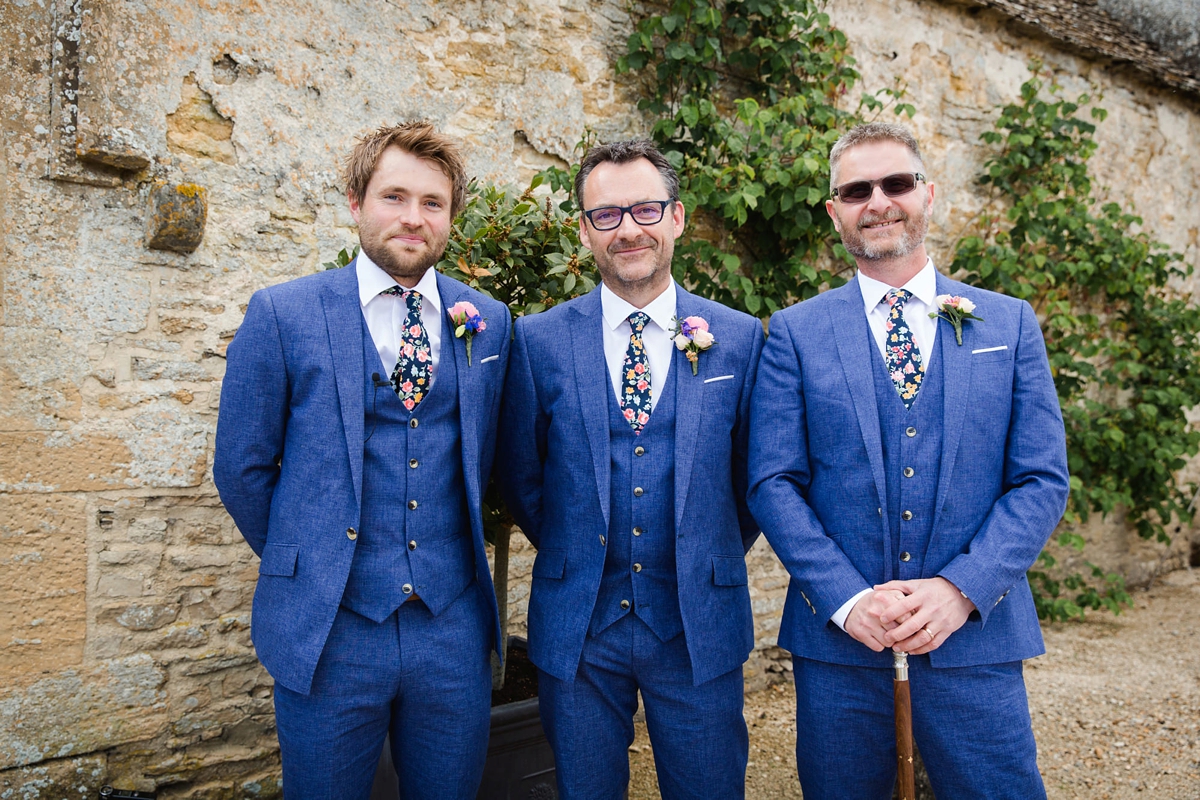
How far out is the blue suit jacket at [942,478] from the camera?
2.07 metres

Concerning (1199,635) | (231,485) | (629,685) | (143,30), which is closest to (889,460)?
(629,685)

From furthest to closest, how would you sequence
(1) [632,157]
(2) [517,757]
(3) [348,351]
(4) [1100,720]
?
1. (4) [1100,720]
2. (2) [517,757]
3. (1) [632,157]
4. (3) [348,351]

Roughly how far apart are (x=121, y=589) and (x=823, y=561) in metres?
2.57

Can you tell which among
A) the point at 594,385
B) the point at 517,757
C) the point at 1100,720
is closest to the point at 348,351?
the point at 594,385

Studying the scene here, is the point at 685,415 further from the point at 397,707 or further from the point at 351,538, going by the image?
the point at 397,707

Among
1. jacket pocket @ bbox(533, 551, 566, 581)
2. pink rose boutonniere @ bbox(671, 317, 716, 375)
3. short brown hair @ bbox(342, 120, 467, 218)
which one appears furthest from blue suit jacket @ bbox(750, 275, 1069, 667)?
short brown hair @ bbox(342, 120, 467, 218)

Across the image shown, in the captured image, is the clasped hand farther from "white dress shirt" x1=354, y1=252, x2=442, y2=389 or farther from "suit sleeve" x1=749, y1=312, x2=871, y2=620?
"white dress shirt" x1=354, y1=252, x2=442, y2=389

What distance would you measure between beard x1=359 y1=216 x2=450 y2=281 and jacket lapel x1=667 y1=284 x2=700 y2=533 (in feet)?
2.40

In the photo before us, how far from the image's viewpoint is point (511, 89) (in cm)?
400

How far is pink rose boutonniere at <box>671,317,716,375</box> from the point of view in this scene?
2.34 meters

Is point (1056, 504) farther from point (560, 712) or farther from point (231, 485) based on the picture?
point (231, 485)

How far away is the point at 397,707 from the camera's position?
2285 mm

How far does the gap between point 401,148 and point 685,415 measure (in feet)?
3.44

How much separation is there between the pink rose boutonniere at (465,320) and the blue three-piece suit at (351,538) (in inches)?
2.4
